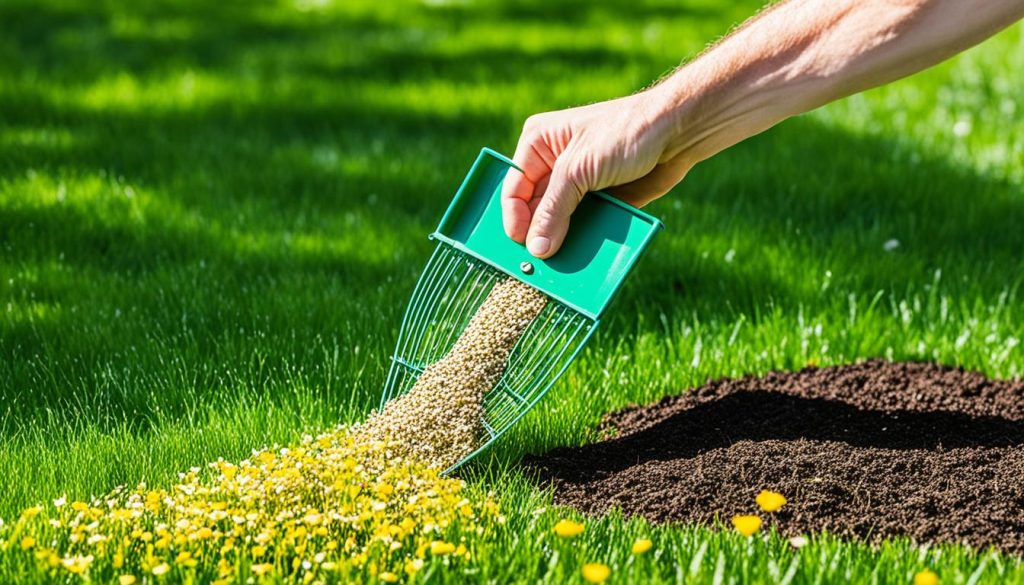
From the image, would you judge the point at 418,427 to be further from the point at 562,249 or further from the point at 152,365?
the point at 152,365

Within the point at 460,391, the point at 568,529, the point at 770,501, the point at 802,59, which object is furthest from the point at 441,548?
the point at 802,59

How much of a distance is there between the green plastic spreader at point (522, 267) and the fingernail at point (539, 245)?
0.06m

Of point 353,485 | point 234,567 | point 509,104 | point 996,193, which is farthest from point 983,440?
point 509,104

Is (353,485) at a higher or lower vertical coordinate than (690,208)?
lower

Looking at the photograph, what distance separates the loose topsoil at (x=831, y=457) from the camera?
2.76 m

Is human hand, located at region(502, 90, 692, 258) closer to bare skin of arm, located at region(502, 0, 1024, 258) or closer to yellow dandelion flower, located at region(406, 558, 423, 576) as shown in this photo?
bare skin of arm, located at region(502, 0, 1024, 258)

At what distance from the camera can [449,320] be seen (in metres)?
3.37

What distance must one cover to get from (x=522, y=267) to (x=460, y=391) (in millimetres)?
335

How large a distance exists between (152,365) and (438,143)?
256 centimetres

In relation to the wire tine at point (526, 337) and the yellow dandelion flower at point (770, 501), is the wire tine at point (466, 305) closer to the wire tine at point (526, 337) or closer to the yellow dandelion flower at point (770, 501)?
the wire tine at point (526, 337)

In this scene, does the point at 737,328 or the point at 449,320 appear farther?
the point at 737,328

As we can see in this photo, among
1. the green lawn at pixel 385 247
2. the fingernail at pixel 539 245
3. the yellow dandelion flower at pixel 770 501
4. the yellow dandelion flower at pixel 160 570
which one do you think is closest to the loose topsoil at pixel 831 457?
the green lawn at pixel 385 247

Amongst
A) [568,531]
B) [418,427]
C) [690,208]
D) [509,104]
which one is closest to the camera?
[568,531]

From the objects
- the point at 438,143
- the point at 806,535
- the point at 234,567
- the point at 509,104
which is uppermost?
the point at 509,104
